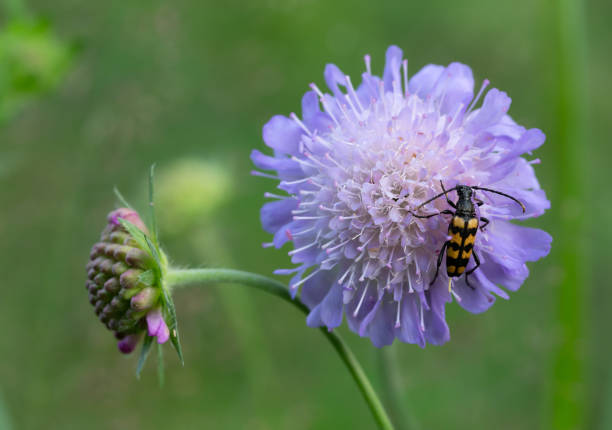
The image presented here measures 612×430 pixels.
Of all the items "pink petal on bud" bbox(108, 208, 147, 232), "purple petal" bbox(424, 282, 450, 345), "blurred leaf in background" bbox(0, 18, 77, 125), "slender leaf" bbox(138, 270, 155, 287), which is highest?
"blurred leaf in background" bbox(0, 18, 77, 125)

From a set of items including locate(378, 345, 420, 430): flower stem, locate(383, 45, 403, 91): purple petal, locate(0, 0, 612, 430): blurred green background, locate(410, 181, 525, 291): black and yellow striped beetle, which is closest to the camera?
locate(410, 181, 525, 291): black and yellow striped beetle

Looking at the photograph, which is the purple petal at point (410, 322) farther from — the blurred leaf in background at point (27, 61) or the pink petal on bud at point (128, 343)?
the blurred leaf in background at point (27, 61)

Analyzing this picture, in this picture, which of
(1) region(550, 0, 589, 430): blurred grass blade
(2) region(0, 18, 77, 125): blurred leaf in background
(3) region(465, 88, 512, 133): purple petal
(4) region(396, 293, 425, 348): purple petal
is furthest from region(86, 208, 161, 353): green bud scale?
(1) region(550, 0, 589, 430): blurred grass blade

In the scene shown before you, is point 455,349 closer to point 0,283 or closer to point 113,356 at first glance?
point 113,356

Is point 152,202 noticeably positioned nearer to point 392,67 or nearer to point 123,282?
point 123,282

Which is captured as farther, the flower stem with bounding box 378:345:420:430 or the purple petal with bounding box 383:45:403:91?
the flower stem with bounding box 378:345:420:430

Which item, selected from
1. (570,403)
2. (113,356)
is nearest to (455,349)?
(570,403)

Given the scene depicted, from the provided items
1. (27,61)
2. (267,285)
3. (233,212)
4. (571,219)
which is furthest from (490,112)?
(233,212)

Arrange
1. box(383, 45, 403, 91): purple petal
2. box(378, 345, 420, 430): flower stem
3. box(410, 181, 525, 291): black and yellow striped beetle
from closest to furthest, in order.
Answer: box(410, 181, 525, 291): black and yellow striped beetle < box(383, 45, 403, 91): purple petal < box(378, 345, 420, 430): flower stem

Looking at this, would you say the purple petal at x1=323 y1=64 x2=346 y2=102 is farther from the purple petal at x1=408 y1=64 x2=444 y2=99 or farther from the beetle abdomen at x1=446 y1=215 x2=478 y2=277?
the beetle abdomen at x1=446 y1=215 x2=478 y2=277
